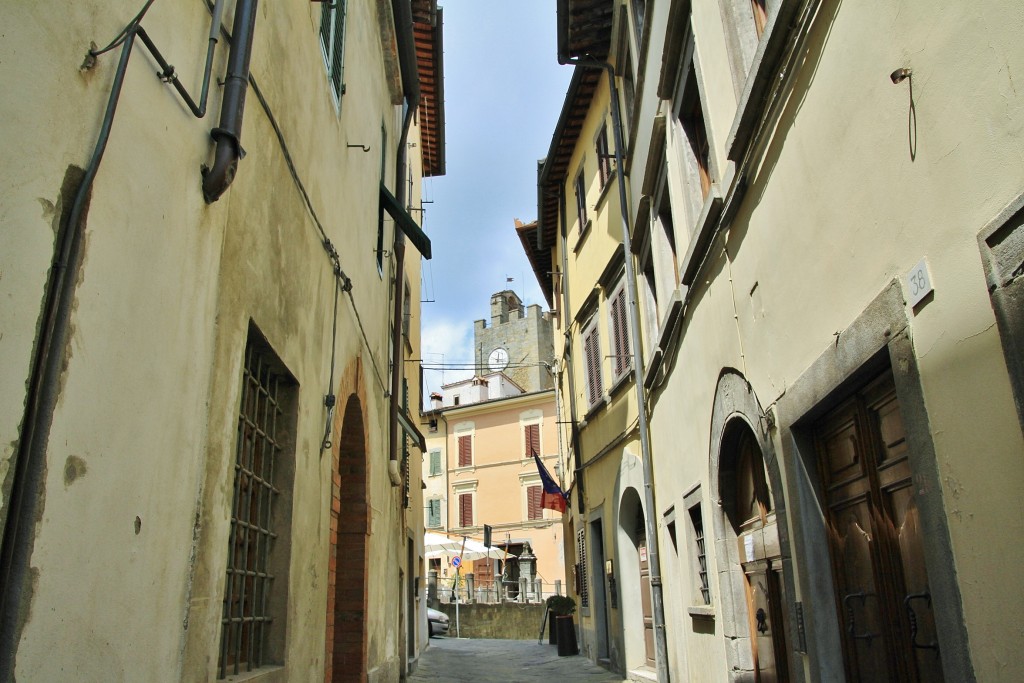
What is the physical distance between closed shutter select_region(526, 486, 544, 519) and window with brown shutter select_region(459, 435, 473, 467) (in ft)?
11.7

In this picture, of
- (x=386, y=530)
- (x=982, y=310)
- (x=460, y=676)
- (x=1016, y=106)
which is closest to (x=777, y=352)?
(x=982, y=310)

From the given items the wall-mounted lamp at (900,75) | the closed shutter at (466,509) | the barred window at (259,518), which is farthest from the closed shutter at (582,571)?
the closed shutter at (466,509)

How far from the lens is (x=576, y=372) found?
1479 centimetres

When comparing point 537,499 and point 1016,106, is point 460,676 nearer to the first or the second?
point 1016,106

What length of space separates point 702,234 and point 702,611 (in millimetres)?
3323

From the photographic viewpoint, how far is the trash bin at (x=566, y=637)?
1537 centimetres

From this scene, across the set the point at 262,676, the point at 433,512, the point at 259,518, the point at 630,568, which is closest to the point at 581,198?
the point at 630,568

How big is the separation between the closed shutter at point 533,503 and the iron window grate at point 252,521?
34800 millimetres

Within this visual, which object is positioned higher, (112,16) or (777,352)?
(112,16)

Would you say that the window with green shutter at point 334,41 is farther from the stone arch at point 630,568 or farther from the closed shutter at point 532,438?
the closed shutter at point 532,438

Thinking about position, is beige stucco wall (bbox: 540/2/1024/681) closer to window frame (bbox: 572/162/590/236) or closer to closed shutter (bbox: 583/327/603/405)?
closed shutter (bbox: 583/327/603/405)

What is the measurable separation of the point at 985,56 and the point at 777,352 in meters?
2.38

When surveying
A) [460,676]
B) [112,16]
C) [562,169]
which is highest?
[562,169]

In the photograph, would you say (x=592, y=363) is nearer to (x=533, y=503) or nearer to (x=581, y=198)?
(x=581, y=198)
